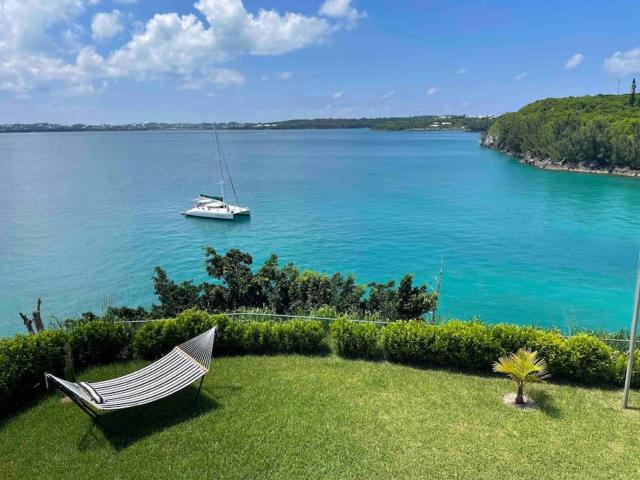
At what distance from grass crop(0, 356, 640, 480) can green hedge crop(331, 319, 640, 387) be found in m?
0.51

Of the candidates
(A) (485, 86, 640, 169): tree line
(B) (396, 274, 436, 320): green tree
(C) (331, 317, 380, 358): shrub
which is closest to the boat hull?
(B) (396, 274, 436, 320): green tree

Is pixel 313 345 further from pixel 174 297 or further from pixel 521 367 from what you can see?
pixel 174 297

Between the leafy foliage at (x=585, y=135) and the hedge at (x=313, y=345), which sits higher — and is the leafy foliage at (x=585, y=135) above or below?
above

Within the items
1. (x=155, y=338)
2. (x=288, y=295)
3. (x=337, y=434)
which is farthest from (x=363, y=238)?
(x=337, y=434)

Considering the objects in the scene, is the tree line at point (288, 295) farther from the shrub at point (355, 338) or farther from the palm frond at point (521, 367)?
the palm frond at point (521, 367)

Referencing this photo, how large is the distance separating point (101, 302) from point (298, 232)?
18.0 m

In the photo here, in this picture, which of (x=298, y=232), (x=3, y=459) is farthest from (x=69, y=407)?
(x=298, y=232)

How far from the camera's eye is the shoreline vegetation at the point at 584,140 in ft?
256

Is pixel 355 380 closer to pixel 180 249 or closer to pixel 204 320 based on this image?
pixel 204 320

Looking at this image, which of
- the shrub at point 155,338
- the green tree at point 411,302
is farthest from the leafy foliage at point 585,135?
the shrub at point 155,338

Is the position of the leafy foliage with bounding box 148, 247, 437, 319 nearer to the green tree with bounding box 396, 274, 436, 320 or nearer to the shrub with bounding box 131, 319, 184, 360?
the green tree with bounding box 396, 274, 436, 320

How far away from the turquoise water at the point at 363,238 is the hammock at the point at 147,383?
1541 cm

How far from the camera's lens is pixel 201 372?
966cm

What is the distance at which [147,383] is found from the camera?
9.52 m
